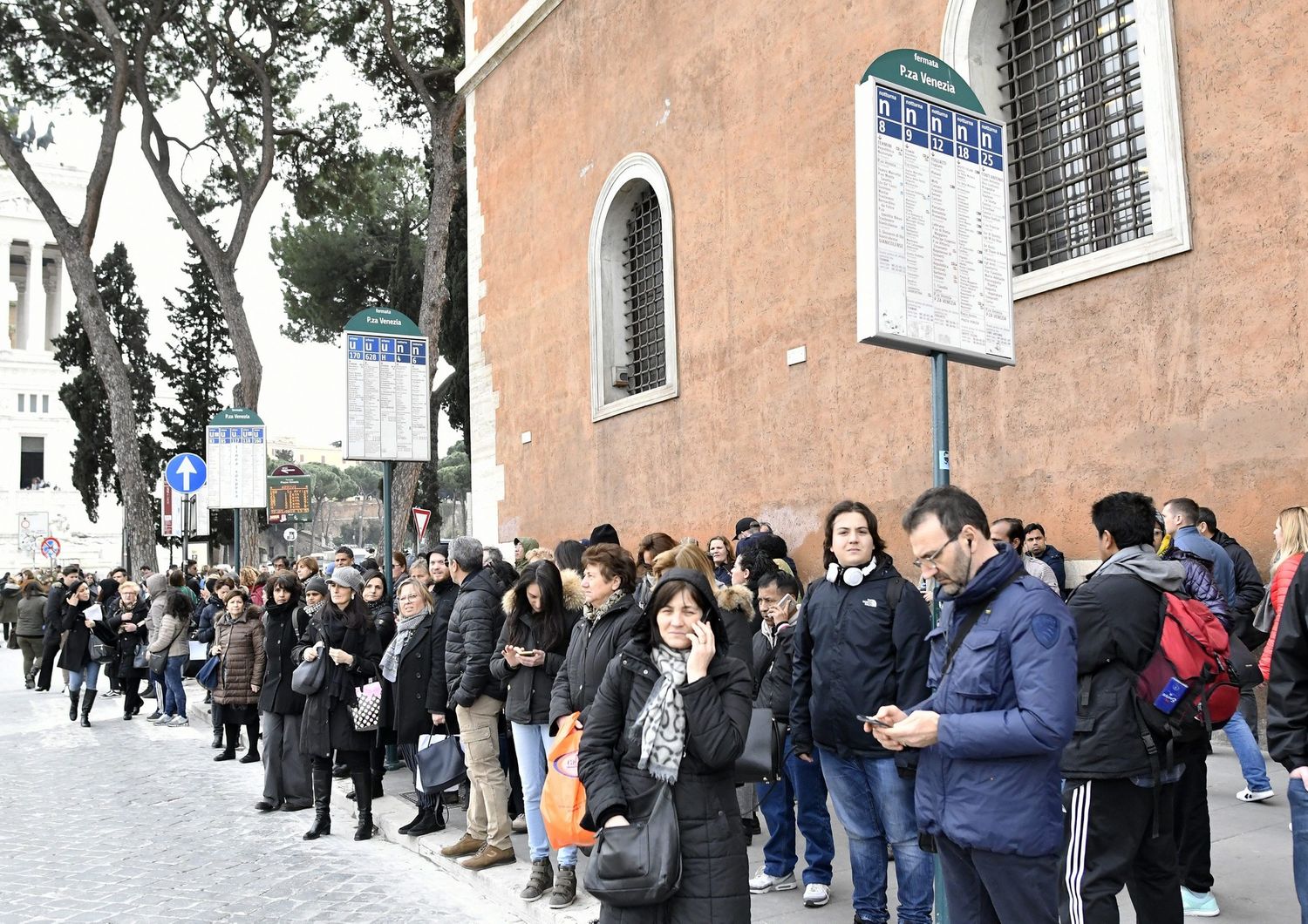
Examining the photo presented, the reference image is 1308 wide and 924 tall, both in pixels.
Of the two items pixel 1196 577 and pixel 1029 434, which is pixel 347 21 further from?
pixel 1196 577

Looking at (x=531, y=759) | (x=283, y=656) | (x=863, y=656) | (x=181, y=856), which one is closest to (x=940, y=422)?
(x=863, y=656)

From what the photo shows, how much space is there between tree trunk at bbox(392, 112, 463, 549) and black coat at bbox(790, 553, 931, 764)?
15.1 m

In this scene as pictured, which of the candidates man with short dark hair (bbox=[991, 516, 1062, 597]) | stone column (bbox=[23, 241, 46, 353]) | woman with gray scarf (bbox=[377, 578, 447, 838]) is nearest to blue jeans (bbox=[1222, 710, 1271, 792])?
man with short dark hair (bbox=[991, 516, 1062, 597])

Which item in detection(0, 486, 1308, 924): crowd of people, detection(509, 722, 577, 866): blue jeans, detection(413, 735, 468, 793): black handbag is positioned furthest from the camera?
detection(413, 735, 468, 793): black handbag

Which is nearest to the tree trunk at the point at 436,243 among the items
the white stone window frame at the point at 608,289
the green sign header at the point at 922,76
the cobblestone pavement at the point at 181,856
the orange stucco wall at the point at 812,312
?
the orange stucco wall at the point at 812,312

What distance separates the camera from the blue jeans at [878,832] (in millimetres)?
4422

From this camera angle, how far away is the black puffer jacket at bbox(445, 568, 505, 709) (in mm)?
6359

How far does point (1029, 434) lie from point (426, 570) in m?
4.85

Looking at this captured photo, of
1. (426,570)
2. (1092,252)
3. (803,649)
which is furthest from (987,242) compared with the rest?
(426,570)

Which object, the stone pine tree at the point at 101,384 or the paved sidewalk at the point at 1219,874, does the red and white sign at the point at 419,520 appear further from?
the paved sidewalk at the point at 1219,874

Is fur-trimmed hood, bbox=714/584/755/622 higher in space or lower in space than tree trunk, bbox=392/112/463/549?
lower

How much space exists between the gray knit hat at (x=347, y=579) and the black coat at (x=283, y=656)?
471 mm

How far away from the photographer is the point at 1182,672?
12.7ft

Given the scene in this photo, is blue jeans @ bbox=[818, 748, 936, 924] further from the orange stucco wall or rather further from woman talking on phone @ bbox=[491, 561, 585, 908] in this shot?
the orange stucco wall
